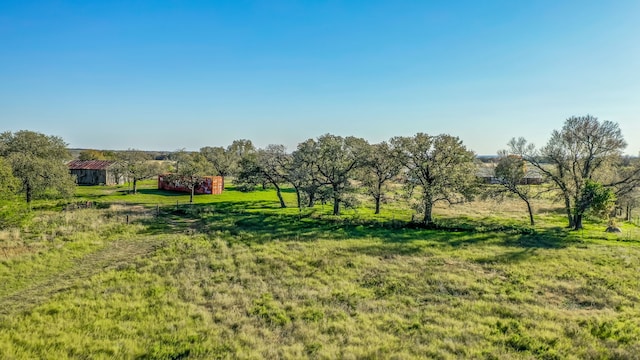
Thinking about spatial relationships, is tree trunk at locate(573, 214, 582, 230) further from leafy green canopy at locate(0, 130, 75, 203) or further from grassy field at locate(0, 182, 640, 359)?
leafy green canopy at locate(0, 130, 75, 203)

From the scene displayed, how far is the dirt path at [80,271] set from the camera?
47.7 ft

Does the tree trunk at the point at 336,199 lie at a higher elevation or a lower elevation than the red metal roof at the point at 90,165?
lower

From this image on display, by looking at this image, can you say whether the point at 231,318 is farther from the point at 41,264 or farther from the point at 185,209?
the point at 185,209

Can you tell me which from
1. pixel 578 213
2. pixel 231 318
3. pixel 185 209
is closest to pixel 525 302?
pixel 231 318

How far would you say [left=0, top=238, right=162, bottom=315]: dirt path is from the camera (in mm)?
14539

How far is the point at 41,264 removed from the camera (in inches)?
766

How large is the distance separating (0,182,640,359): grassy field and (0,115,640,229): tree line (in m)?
5.97

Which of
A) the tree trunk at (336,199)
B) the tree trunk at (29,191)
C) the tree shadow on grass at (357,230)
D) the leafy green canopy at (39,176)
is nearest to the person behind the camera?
the tree shadow on grass at (357,230)

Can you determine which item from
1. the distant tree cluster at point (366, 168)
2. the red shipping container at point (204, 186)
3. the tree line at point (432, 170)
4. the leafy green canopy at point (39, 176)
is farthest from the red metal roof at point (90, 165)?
the distant tree cluster at point (366, 168)

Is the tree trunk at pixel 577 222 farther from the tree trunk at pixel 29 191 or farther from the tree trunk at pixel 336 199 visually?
the tree trunk at pixel 29 191

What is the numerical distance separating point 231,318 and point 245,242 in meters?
13.8

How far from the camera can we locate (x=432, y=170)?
1437 inches

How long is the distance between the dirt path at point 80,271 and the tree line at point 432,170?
1350cm

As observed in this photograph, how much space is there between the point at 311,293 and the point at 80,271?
13476 millimetres
